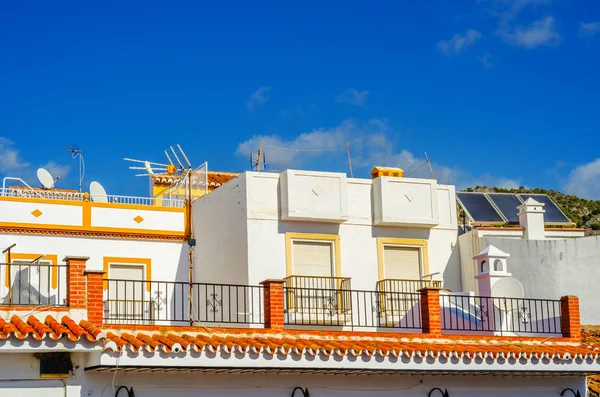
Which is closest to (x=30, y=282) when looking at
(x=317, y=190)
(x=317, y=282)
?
(x=317, y=282)

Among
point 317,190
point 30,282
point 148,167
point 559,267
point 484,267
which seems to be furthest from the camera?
point 148,167

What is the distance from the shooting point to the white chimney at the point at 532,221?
2958 centimetres

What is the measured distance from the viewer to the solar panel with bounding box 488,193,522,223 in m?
32.4

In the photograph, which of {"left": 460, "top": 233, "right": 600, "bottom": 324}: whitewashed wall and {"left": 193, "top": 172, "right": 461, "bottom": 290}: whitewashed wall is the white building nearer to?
{"left": 193, "top": 172, "right": 461, "bottom": 290}: whitewashed wall

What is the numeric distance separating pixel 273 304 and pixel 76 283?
3863 mm

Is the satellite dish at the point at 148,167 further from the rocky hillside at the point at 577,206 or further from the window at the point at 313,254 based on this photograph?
the rocky hillside at the point at 577,206

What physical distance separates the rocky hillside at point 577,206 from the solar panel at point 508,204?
22992 millimetres

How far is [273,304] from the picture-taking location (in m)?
19.6

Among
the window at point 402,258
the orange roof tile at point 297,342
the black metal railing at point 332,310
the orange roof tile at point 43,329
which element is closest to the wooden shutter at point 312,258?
the black metal railing at point 332,310

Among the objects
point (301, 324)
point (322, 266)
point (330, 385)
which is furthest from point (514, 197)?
point (330, 385)

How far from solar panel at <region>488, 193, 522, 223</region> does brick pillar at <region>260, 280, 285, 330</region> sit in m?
14.0

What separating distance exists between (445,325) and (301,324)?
3131 mm

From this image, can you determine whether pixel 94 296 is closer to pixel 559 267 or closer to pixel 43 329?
pixel 43 329

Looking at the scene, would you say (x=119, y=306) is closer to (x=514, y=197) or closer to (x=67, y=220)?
(x=67, y=220)
